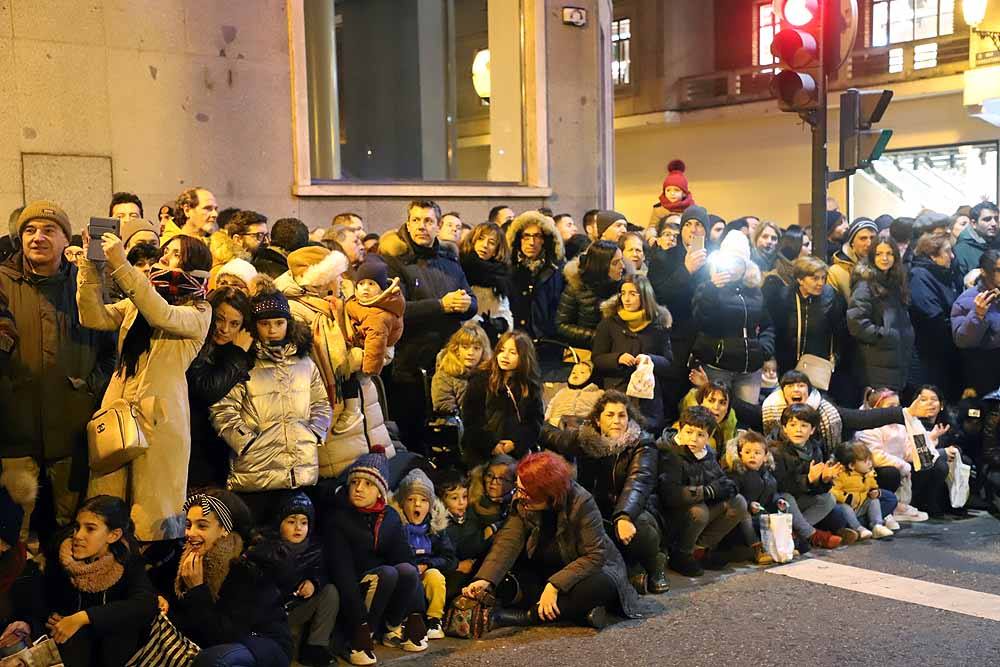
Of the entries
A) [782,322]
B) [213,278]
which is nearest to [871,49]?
[782,322]

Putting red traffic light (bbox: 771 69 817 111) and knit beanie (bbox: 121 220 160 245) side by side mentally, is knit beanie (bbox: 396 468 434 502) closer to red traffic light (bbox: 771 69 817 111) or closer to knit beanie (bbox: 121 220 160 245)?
knit beanie (bbox: 121 220 160 245)

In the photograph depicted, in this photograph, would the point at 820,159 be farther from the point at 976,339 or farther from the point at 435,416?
the point at 435,416

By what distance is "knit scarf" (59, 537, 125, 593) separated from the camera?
5285 millimetres

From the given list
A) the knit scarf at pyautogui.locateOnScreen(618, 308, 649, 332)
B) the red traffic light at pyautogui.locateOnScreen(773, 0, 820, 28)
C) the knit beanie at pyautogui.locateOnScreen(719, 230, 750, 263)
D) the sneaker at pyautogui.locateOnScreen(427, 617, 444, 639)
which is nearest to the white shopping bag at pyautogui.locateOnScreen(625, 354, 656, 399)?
the knit scarf at pyautogui.locateOnScreen(618, 308, 649, 332)

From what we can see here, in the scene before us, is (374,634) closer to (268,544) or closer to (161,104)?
(268,544)

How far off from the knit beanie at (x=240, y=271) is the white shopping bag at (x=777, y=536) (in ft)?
12.3

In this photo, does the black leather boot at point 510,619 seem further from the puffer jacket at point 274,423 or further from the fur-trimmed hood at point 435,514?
the puffer jacket at point 274,423

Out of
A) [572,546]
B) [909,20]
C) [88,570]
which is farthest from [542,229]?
[909,20]

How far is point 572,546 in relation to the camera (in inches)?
271

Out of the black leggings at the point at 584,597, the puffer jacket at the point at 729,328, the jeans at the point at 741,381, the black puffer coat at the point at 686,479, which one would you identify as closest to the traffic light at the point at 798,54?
the puffer jacket at the point at 729,328

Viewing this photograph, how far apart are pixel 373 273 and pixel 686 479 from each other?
2347 mm

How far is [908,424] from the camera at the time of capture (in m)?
9.45

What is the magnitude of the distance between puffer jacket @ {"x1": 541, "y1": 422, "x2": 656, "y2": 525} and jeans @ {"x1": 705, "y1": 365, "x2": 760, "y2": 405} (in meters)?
1.51

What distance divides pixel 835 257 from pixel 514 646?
5.47 meters
